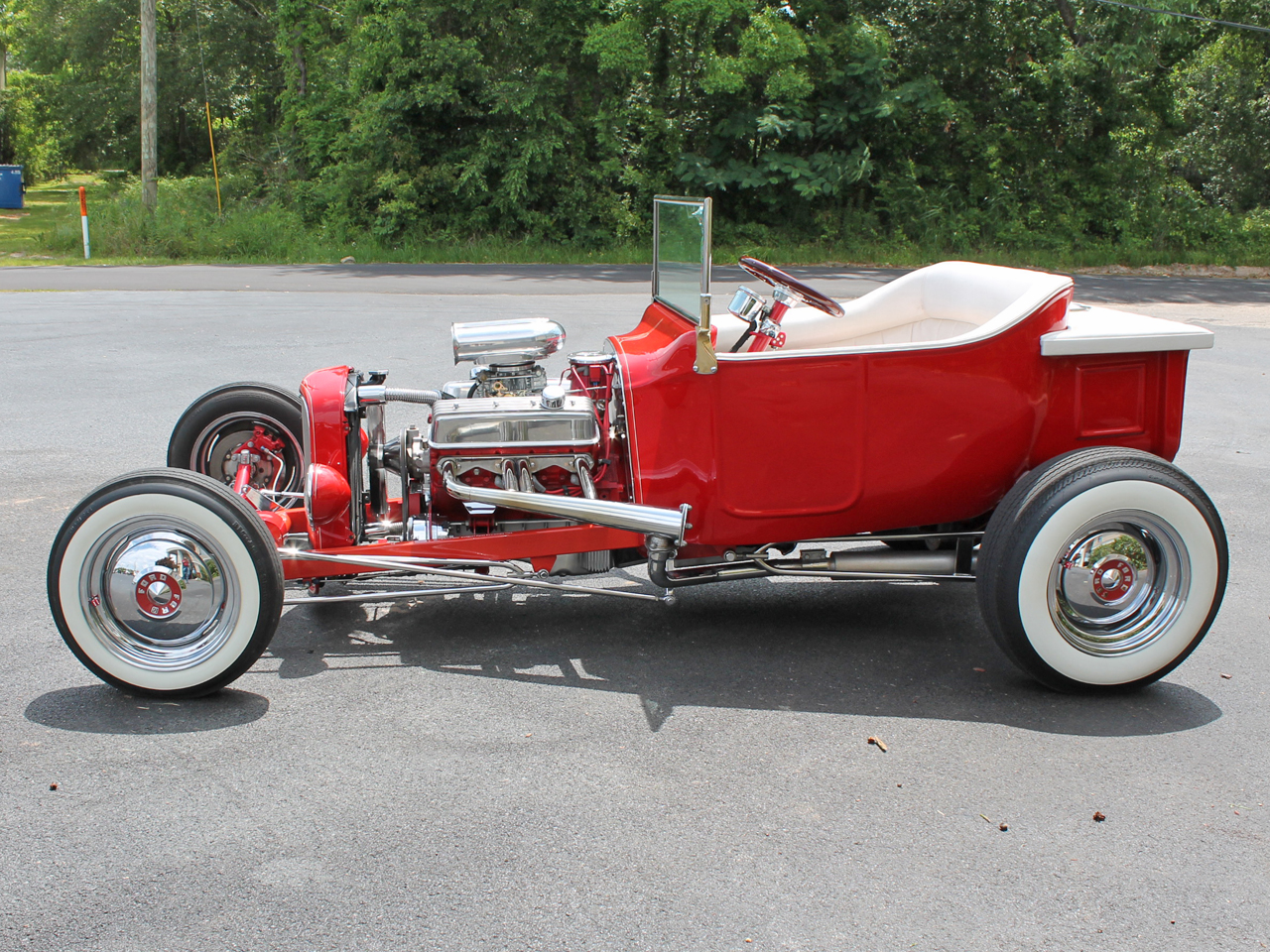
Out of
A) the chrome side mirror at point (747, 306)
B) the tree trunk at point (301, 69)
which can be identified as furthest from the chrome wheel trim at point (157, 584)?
the tree trunk at point (301, 69)

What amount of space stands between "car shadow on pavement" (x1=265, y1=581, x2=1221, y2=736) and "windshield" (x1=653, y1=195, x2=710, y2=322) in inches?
48.8

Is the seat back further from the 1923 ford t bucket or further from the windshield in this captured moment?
the windshield

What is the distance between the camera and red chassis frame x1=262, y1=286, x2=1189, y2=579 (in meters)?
3.78

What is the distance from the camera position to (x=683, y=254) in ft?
13.4

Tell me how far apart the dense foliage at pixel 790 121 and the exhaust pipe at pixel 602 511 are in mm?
15698

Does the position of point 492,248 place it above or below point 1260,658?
above

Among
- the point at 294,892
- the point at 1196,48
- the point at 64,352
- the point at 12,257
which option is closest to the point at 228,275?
the point at 12,257

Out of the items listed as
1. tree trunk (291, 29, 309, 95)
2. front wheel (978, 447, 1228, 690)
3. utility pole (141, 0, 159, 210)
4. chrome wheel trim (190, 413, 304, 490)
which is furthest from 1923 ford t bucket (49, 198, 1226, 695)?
tree trunk (291, 29, 309, 95)

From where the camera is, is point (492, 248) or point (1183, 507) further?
point (492, 248)

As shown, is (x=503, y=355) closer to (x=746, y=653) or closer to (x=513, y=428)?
(x=513, y=428)

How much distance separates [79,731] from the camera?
11.2ft

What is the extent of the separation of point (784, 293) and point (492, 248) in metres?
15.0

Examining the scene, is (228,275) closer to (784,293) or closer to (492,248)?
(492,248)

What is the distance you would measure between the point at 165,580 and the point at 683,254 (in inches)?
82.5
